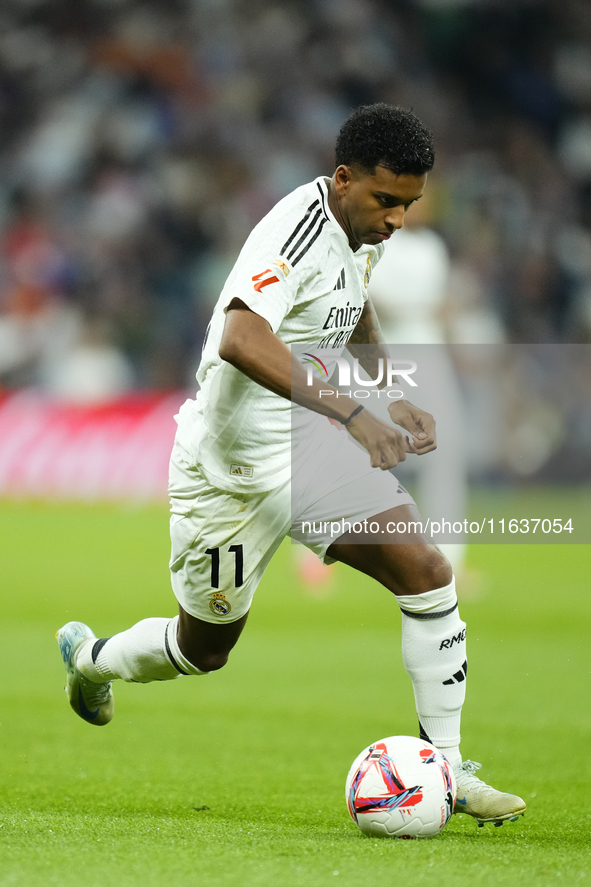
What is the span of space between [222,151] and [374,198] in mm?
14229

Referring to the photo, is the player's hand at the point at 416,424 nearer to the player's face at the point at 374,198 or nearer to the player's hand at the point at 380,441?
the player's hand at the point at 380,441

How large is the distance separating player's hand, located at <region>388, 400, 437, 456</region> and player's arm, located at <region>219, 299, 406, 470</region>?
19 cm

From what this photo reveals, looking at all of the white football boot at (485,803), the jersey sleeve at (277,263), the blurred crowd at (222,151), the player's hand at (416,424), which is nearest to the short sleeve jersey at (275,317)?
the jersey sleeve at (277,263)

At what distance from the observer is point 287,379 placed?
3.37 metres

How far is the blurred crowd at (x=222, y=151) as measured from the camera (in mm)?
15914

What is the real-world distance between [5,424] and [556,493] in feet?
20.8

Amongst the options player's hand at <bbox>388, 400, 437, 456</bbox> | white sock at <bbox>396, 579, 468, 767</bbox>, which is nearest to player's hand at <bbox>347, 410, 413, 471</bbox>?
player's hand at <bbox>388, 400, 437, 456</bbox>

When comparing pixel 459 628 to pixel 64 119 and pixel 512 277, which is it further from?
pixel 64 119

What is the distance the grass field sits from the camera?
310 centimetres

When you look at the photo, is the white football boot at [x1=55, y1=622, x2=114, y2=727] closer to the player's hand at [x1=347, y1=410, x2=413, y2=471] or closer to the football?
the football

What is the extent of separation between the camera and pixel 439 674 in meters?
3.84

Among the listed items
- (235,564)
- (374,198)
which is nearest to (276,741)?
(235,564)

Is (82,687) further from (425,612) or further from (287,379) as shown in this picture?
(287,379)

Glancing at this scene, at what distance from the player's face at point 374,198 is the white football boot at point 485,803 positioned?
5.37ft
